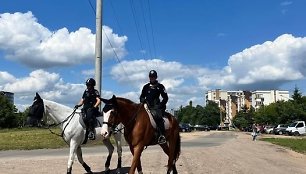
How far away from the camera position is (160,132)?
10812mm

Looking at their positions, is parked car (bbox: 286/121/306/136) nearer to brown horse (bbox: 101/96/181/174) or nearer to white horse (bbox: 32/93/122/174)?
white horse (bbox: 32/93/122/174)

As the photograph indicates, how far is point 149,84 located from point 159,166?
5.08 m

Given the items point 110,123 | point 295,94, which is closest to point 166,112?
point 110,123

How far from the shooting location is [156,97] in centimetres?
1102

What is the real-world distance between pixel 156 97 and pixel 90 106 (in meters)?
2.47

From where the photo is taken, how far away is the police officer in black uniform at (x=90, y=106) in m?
12.5

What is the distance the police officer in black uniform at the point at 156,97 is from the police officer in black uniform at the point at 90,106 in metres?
1.98

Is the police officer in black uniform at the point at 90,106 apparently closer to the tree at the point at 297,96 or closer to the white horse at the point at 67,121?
the white horse at the point at 67,121

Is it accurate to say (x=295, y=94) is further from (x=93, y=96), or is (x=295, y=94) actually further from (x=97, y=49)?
(x=93, y=96)

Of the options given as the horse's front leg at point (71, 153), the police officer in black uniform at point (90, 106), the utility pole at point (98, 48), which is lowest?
the horse's front leg at point (71, 153)

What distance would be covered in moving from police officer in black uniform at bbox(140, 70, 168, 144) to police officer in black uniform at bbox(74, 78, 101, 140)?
6.49 ft

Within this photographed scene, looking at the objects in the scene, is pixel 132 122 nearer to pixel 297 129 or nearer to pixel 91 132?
pixel 91 132

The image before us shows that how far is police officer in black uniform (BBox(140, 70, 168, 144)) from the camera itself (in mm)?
10812

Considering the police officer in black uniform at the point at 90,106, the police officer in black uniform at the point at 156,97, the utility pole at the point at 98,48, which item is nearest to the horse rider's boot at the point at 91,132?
the police officer in black uniform at the point at 90,106
